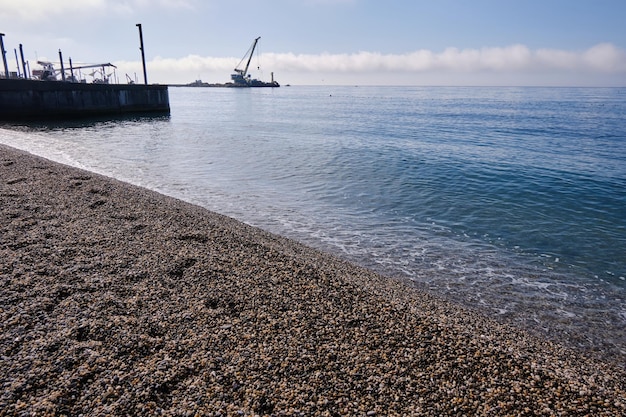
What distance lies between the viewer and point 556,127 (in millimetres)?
37125

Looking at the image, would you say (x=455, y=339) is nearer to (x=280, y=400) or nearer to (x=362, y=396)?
(x=362, y=396)

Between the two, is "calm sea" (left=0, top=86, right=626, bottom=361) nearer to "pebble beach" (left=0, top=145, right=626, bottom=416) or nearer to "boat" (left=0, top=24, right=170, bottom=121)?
"pebble beach" (left=0, top=145, right=626, bottom=416)

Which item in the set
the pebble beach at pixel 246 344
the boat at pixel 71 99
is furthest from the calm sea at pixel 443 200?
the boat at pixel 71 99

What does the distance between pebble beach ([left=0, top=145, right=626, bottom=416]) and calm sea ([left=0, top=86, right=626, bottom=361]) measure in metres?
1.71

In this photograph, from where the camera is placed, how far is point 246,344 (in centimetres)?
401

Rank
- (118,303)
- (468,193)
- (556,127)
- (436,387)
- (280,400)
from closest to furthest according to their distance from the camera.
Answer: (280,400), (436,387), (118,303), (468,193), (556,127)

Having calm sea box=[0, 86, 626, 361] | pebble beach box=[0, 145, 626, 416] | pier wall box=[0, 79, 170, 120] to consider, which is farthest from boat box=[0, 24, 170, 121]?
pebble beach box=[0, 145, 626, 416]

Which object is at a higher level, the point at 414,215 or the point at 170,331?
the point at 170,331

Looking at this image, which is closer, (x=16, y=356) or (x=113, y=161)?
(x=16, y=356)

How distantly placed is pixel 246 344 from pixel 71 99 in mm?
45003

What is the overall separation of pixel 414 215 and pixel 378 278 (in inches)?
230

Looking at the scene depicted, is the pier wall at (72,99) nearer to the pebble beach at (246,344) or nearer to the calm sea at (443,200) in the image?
the calm sea at (443,200)

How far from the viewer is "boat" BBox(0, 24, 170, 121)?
34.2 metres

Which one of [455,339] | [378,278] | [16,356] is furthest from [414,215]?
[16,356]
